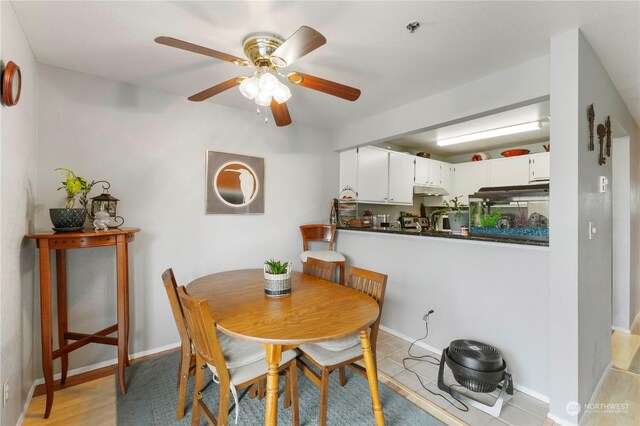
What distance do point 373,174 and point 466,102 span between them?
1.69 m

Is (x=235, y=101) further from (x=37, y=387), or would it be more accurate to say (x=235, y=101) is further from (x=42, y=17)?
(x=37, y=387)

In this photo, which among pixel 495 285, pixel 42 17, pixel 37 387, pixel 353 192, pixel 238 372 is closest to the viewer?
pixel 238 372

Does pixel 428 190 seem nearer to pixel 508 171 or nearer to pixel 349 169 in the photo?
pixel 508 171

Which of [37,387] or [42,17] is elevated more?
[42,17]

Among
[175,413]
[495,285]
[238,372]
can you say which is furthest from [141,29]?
[495,285]

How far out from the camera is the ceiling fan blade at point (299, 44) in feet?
4.03

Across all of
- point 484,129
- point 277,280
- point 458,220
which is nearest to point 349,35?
point 277,280

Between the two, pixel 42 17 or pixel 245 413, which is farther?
pixel 245 413

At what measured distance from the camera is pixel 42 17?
1605 mm

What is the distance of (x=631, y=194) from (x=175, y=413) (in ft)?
15.6

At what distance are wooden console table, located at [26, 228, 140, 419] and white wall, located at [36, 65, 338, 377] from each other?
0.38 feet

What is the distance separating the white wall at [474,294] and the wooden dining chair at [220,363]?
1.55 metres

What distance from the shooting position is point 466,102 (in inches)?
93.5

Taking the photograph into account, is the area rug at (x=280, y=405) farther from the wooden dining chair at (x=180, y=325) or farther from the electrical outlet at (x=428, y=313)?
the electrical outlet at (x=428, y=313)
